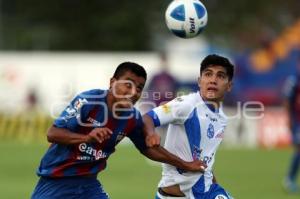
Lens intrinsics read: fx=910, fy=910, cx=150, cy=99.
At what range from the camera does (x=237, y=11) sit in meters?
50.8

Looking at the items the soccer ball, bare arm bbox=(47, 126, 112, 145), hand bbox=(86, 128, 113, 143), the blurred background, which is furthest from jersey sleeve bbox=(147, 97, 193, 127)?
the blurred background

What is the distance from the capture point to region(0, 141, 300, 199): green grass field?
47.0ft

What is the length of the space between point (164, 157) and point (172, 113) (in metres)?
0.43

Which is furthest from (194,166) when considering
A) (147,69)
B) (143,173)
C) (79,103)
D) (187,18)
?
(147,69)

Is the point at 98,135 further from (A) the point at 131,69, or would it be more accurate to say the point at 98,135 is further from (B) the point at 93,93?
(A) the point at 131,69

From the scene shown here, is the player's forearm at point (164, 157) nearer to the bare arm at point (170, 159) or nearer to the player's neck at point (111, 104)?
the bare arm at point (170, 159)

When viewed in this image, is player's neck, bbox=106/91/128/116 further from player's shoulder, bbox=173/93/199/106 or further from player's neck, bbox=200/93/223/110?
player's neck, bbox=200/93/223/110

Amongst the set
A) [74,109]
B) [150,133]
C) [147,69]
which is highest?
[74,109]

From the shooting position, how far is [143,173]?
1770 centimetres

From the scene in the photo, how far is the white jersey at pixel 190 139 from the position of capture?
27.0ft

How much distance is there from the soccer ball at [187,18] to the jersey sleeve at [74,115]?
1596mm

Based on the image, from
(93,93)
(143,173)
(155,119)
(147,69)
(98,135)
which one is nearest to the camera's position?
(98,135)

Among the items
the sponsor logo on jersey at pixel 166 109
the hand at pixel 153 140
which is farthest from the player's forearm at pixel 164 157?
the sponsor logo on jersey at pixel 166 109

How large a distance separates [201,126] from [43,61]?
994 inches
